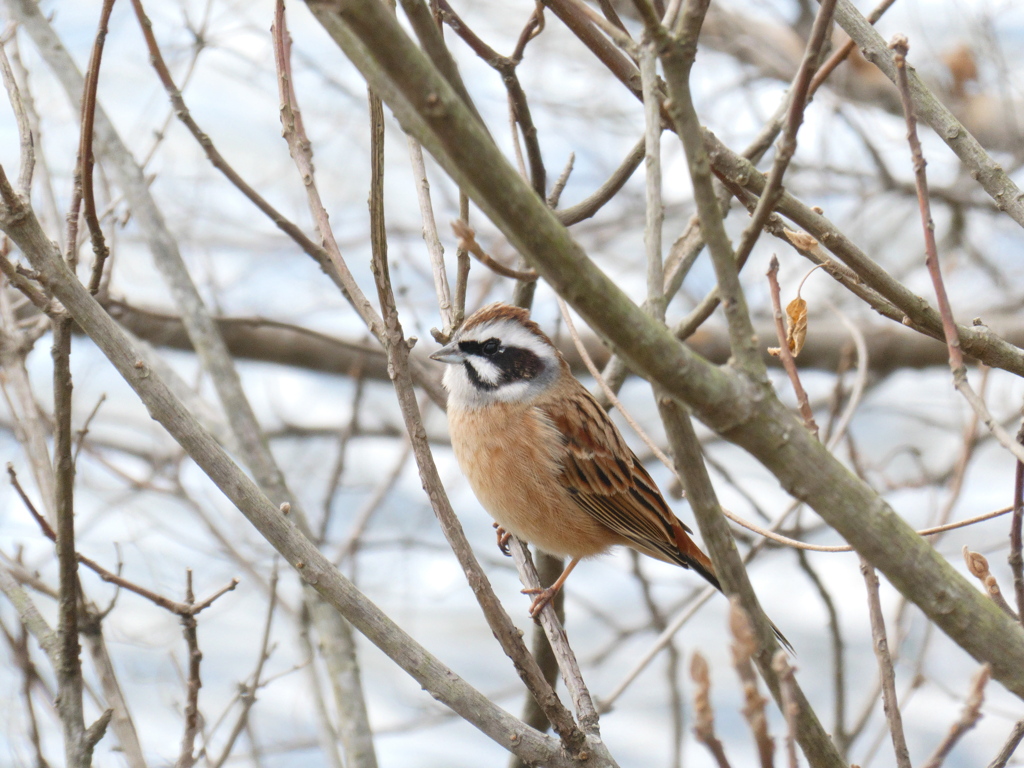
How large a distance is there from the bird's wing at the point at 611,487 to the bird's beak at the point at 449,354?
61 centimetres

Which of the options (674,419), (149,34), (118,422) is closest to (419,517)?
(118,422)

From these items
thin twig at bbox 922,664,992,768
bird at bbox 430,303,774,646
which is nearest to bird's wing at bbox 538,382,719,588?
bird at bbox 430,303,774,646

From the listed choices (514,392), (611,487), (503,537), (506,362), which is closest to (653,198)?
(506,362)

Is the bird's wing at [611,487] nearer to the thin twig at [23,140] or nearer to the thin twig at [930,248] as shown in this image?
the thin twig at [23,140]

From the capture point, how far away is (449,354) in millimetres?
3453

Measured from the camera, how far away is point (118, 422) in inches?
265

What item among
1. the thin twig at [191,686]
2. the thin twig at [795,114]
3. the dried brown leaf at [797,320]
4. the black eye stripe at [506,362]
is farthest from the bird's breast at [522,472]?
the thin twig at [795,114]

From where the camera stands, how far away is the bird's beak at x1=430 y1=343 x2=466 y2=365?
3429 millimetres

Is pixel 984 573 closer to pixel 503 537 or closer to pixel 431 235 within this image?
pixel 431 235

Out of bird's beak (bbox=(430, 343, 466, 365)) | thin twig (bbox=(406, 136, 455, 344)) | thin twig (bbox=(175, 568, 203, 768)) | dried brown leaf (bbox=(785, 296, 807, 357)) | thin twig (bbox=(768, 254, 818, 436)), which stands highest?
bird's beak (bbox=(430, 343, 466, 365))

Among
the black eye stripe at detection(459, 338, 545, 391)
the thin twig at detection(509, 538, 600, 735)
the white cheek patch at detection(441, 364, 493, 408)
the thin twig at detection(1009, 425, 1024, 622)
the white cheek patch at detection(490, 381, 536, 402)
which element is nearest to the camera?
the thin twig at detection(1009, 425, 1024, 622)

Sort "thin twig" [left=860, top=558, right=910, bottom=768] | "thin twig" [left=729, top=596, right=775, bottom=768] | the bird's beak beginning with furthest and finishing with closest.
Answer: the bird's beak → "thin twig" [left=860, top=558, right=910, bottom=768] → "thin twig" [left=729, top=596, right=775, bottom=768]

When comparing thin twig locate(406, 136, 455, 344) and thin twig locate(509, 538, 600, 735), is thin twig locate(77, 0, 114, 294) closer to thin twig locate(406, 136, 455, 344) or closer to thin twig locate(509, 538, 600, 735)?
A: thin twig locate(406, 136, 455, 344)

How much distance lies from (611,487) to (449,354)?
3.14ft
